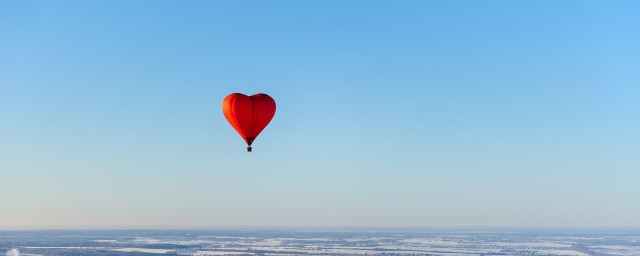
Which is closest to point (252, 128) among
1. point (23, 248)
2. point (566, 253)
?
point (566, 253)

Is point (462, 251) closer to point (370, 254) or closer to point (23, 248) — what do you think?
point (370, 254)

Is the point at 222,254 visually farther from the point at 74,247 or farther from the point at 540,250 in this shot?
the point at 540,250

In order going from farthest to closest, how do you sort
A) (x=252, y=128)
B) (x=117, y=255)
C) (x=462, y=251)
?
1. (x=462, y=251)
2. (x=117, y=255)
3. (x=252, y=128)

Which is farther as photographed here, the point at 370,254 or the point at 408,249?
the point at 408,249

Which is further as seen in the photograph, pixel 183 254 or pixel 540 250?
pixel 540 250

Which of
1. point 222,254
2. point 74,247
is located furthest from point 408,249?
point 74,247

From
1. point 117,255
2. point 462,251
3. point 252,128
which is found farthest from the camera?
point 462,251
